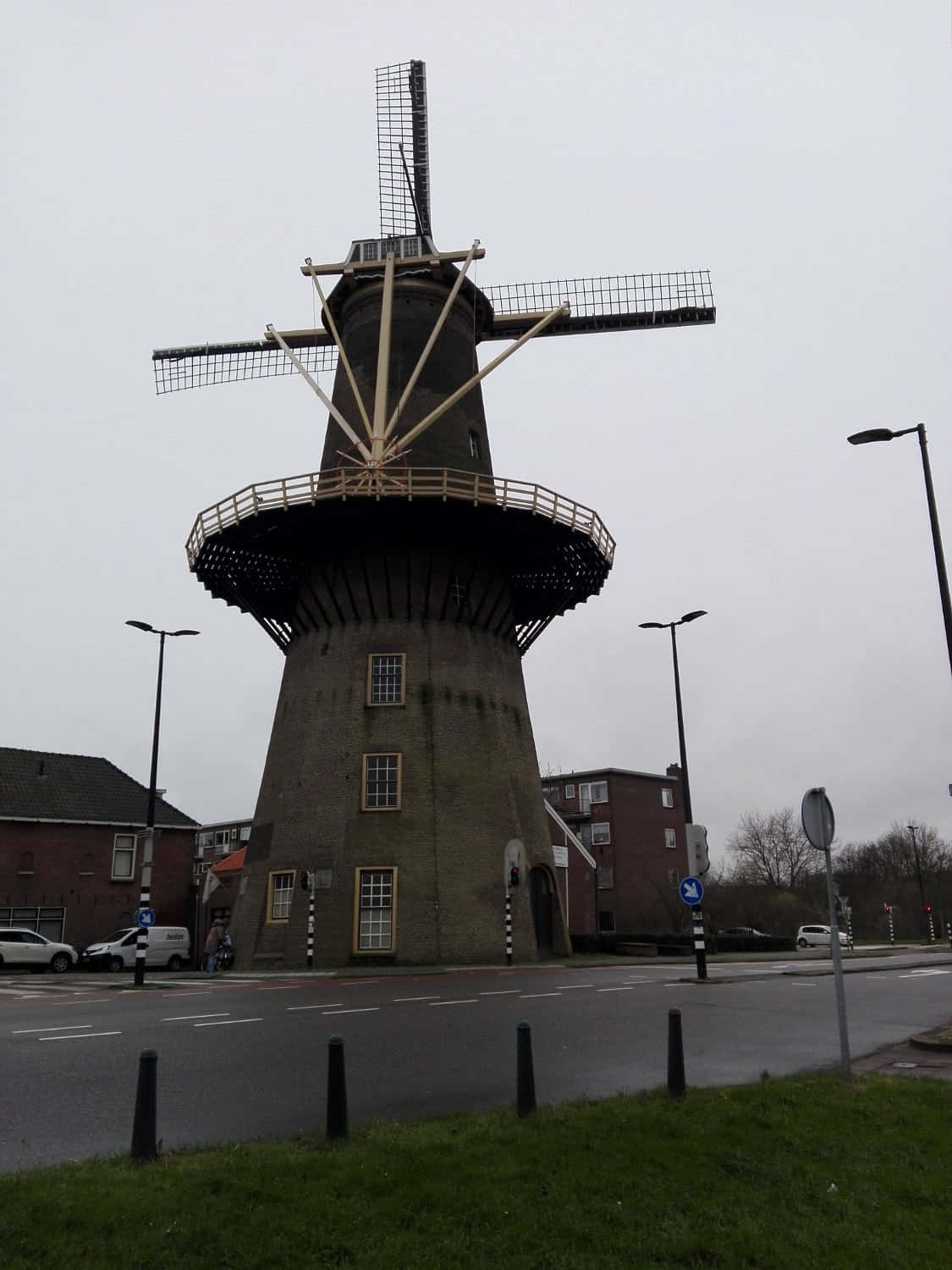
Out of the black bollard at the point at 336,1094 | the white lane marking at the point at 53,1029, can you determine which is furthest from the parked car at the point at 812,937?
the black bollard at the point at 336,1094

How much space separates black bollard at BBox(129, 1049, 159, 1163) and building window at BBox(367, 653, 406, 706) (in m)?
22.7

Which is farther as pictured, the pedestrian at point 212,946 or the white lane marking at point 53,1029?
the pedestrian at point 212,946

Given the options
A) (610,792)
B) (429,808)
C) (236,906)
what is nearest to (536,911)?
(429,808)

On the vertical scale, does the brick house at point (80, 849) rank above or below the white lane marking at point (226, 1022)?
above

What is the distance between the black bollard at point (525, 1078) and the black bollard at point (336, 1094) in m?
1.36

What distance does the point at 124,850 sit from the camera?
47.2m

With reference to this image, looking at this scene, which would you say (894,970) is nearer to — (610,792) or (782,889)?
(610,792)

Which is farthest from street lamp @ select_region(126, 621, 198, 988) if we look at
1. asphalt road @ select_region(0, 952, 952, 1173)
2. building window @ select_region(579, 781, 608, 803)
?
building window @ select_region(579, 781, 608, 803)

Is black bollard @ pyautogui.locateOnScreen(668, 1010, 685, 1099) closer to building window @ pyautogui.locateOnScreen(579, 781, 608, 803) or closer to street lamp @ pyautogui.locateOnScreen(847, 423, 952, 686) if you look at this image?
street lamp @ pyautogui.locateOnScreen(847, 423, 952, 686)

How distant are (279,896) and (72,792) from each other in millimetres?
22134

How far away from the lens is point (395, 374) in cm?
3291

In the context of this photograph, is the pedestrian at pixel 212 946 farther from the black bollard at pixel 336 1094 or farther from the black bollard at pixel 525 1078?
the black bollard at pixel 336 1094

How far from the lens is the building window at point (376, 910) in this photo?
27.2 metres

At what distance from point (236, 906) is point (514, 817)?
8646 millimetres
